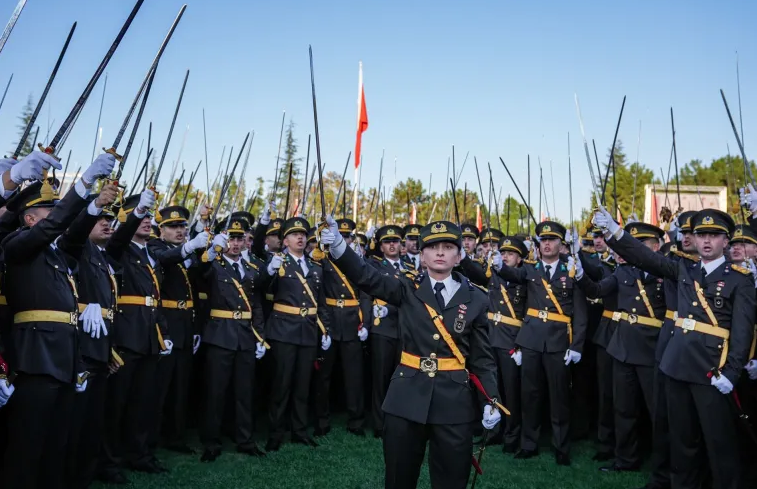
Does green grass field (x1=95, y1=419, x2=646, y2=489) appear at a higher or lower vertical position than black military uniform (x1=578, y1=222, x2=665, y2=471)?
lower

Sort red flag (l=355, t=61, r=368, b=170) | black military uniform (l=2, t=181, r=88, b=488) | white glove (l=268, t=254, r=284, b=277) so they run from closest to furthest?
black military uniform (l=2, t=181, r=88, b=488) → white glove (l=268, t=254, r=284, b=277) → red flag (l=355, t=61, r=368, b=170)

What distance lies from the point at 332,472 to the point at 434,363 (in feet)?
9.93

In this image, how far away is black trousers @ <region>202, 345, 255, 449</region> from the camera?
7.10 m

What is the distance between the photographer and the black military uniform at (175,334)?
23.0 ft

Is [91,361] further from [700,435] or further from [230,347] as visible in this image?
[700,435]


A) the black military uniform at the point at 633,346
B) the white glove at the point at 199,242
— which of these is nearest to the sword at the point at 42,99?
the white glove at the point at 199,242

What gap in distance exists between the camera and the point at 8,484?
424 cm

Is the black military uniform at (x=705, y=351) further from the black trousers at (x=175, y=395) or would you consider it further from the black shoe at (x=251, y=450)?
the black trousers at (x=175, y=395)

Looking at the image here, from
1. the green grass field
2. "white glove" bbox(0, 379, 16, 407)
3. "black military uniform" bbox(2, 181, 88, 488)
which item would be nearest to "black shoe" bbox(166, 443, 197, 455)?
the green grass field

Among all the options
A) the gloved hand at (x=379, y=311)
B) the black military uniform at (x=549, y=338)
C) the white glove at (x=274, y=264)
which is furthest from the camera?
the gloved hand at (x=379, y=311)

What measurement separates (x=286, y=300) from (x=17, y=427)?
396cm

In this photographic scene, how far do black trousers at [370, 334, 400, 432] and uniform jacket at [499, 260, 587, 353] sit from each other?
68.5 inches

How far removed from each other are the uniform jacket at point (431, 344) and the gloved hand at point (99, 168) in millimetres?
1650

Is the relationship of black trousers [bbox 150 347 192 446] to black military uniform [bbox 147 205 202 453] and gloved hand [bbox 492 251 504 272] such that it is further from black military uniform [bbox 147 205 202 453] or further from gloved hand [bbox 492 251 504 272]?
Result: gloved hand [bbox 492 251 504 272]
